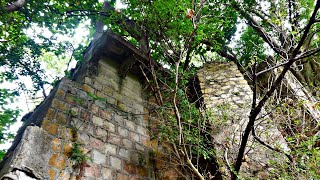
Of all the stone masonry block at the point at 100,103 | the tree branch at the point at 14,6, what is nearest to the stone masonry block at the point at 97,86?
the stone masonry block at the point at 100,103

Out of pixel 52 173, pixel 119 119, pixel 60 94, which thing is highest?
pixel 60 94

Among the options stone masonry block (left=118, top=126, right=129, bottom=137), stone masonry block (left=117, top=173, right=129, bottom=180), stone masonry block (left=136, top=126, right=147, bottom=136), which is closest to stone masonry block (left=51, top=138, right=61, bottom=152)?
stone masonry block (left=117, top=173, right=129, bottom=180)

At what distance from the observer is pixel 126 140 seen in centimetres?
362

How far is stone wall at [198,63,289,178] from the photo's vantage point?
3289 millimetres

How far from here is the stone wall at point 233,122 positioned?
329cm

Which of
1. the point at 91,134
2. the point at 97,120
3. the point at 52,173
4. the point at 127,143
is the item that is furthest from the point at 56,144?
the point at 127,143

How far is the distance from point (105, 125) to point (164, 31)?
1.85 metres

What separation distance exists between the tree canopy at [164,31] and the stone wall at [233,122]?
376 mm

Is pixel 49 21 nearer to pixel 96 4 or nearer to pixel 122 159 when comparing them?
pixel 96 4

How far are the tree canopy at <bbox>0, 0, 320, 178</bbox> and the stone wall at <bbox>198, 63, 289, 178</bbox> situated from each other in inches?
14.8

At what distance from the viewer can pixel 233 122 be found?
3.83 m

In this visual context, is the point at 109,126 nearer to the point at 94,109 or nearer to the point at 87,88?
the point at 94,109

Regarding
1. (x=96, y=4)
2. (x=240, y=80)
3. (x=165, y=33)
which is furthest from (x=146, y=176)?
(x=96, y=4)

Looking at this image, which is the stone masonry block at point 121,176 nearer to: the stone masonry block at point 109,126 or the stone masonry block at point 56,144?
the stone masonry block at point 109,126
